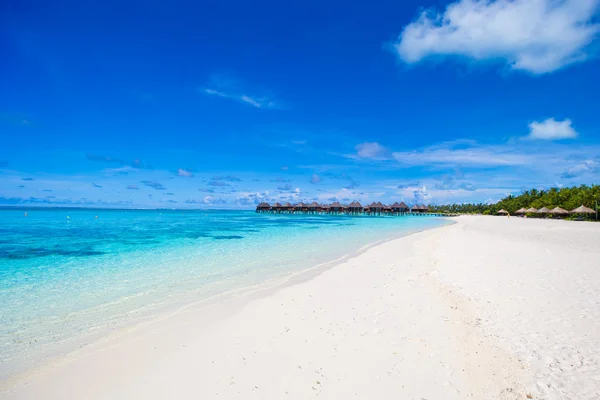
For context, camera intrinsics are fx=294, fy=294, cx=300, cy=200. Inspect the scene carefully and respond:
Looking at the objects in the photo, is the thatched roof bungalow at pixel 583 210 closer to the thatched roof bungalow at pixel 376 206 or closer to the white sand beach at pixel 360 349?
the white sand beach at pixel 360 349

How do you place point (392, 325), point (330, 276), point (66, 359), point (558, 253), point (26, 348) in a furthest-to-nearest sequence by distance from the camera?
point (558, 253) < point (330, 276) < point (392, 325) < point (26, 348) < point (66, 359)

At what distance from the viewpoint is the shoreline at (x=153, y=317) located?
12.6ft

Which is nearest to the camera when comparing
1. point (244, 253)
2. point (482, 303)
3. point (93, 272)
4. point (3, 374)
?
point (3, 374)

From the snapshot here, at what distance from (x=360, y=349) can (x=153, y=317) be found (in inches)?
162

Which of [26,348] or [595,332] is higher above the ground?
[595,332]

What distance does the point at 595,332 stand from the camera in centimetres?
437

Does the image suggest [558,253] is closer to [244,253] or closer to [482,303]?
[482,303]

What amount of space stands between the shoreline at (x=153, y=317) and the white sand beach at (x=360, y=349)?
92 mm

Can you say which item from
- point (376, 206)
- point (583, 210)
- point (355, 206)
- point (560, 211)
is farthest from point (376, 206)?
point (583, 210)

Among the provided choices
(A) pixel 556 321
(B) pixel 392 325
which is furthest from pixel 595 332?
(B) pixel 392 325

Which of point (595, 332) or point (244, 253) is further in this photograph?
point (244, 253)

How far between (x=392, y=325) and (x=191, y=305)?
426 centimetres

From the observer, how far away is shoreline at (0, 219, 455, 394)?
12.6ft

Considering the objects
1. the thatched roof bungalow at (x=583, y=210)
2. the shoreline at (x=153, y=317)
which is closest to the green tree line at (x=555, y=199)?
the thatched roof bungalow at (x=583, y=210)
